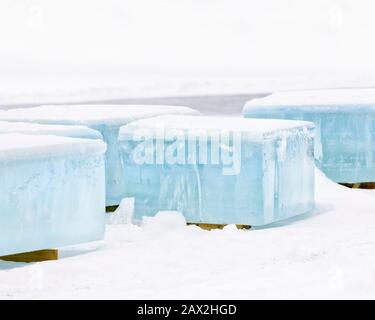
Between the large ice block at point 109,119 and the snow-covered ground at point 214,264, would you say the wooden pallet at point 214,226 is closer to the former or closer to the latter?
the snow-covered ground at point 214,264

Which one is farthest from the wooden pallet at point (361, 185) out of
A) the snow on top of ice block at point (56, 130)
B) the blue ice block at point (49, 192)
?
the blue ice block at point (49, 192)

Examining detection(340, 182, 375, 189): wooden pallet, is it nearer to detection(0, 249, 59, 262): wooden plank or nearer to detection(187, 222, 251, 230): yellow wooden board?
detection(187, 222, 251, 230): yellow wooden board

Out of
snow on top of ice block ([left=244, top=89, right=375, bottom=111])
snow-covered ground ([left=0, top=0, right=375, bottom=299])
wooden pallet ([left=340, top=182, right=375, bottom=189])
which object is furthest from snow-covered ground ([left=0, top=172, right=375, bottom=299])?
snow on top of ice block ([left=244, top=89, right=375, bottom=111])

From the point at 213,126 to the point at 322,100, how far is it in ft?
9.78

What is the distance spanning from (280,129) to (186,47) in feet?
148

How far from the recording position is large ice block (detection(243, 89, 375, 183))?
11.5 m

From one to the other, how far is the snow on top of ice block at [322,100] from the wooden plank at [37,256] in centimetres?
436

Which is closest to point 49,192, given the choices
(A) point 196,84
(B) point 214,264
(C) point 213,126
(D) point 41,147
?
(D) point 41,147

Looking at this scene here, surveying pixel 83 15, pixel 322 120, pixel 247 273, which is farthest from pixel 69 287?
pixel 83 15

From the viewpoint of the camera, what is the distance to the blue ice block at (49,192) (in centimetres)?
743

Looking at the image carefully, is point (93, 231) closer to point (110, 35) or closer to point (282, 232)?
point (282, 232)

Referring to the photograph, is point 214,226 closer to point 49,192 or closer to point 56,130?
point 56,130

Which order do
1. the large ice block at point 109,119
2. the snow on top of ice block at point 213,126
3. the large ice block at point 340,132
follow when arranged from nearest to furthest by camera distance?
the snow on top of ice block at point 213,126 < the large ice block at point 109,119 < the large ice block at point 340,132

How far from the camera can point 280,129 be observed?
9.09m
